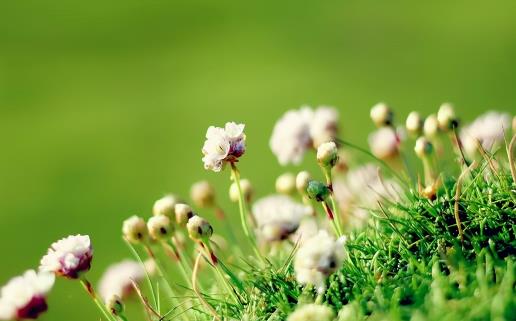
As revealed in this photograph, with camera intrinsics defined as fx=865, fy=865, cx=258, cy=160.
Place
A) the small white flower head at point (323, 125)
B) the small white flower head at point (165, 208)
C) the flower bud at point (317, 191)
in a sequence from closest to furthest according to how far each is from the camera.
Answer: the flower bud at point (317, 191) < the small white flower head at point (165, 208) < the small white flower head at point (323, 125)

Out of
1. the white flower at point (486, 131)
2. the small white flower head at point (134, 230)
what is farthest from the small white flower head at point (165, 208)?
the white flower at point (486, 131)

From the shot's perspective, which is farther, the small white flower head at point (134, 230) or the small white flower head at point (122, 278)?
the small white flower head at point (122, 278)

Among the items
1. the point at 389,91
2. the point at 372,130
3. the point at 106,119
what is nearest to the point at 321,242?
the point at 372,130

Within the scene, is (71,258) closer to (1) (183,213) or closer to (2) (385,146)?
(1) (183,213)

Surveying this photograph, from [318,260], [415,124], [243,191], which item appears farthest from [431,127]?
[318,260]

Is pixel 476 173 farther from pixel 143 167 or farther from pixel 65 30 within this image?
pixel 65 30

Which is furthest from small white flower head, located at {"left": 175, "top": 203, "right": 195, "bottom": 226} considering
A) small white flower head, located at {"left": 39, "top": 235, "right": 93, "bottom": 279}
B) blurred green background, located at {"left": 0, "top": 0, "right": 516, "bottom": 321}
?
blurred green background, located at {"left": 0, "top": 0, "right": 516, "bottom": 321}

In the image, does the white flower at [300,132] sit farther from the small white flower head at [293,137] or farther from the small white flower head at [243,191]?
the small white flower head at [243,191]
